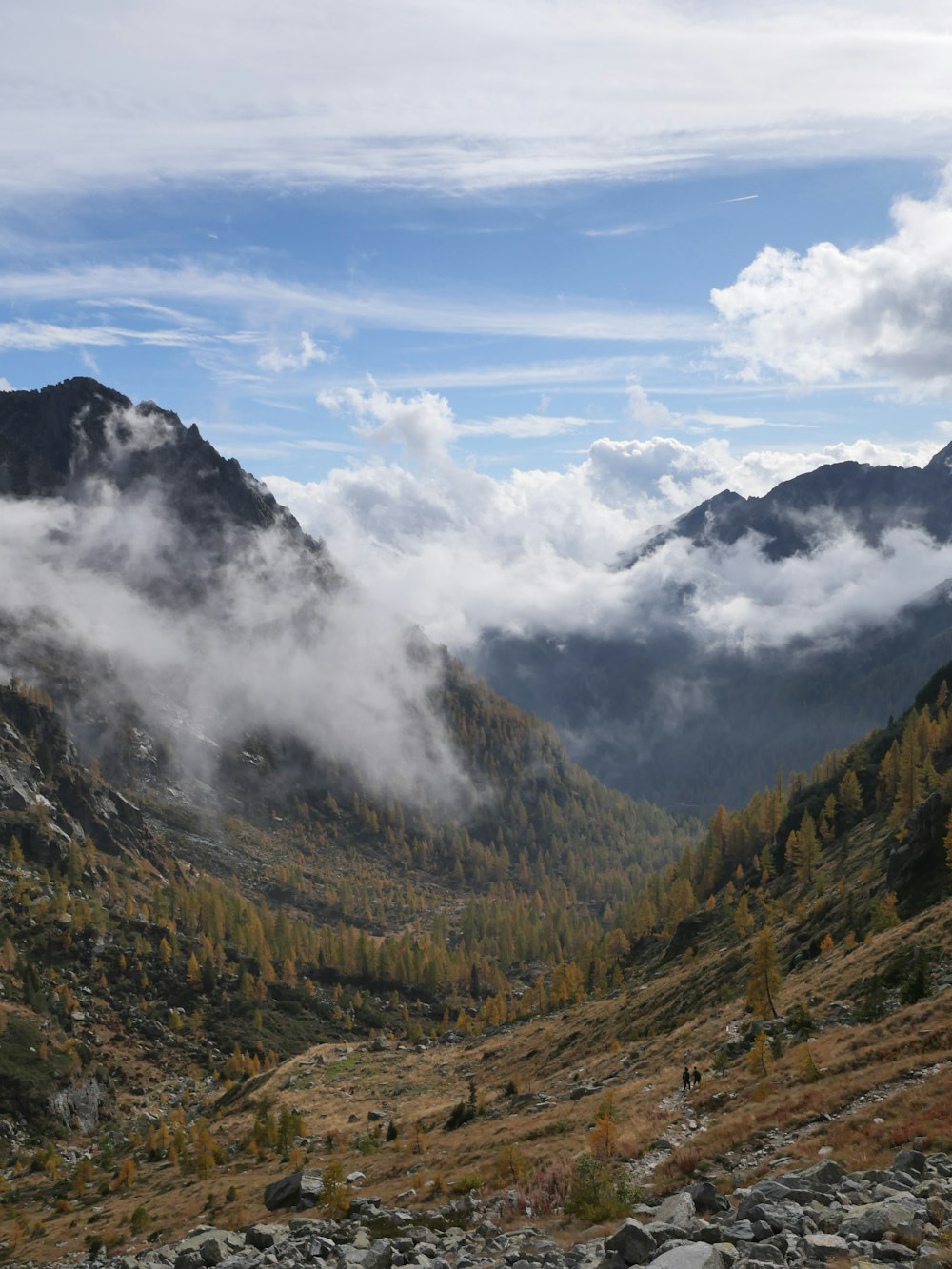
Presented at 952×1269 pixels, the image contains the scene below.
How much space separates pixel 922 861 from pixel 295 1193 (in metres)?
76.3

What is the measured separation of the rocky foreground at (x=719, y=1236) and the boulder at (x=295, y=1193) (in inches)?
549

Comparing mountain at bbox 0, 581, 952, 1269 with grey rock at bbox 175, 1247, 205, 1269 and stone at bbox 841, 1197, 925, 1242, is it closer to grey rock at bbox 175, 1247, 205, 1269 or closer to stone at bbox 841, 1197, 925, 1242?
stone at bbox 841, 1197, 925, 1242

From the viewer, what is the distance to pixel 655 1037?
90.6 metres

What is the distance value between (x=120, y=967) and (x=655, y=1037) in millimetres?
134180

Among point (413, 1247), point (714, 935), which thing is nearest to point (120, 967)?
point (714, 935)

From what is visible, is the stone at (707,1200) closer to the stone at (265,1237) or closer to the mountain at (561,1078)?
the mountain at (561,1078)

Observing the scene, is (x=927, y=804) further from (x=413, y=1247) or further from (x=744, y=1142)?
(x=413, y=1247)

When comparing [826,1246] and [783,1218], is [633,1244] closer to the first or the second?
[783,1218]

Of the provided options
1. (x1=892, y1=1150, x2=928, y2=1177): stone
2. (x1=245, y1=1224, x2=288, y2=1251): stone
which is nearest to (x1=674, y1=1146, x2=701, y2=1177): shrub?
(x1=892, y1=1150, x2=928, y2=1177): stone

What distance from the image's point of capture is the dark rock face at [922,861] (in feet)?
289

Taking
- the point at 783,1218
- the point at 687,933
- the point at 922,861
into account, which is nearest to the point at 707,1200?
the point at 783,1218

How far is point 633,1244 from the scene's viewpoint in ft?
77.8

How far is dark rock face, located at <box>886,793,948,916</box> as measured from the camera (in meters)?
88.1

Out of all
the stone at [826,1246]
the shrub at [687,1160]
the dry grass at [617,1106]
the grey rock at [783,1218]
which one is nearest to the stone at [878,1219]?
the stone at [826,1246]
